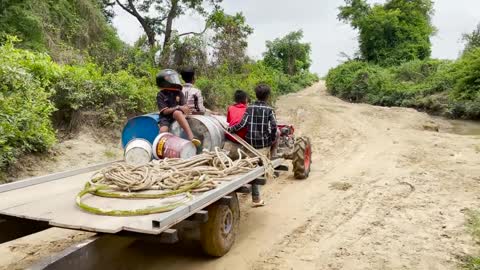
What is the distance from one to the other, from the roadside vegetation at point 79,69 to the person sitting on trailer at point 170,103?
82.6 inches

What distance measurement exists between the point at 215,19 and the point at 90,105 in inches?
412

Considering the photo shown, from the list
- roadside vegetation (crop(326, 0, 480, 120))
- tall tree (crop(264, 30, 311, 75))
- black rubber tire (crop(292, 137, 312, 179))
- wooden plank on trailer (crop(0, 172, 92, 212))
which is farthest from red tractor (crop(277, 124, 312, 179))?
tall tree (crop(264, 30, 311, 75))

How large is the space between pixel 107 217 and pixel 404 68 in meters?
27.7

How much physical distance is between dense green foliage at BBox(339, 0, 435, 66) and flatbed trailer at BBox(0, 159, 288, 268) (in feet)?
103

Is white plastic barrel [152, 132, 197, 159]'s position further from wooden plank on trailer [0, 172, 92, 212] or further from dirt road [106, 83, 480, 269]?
dirt road [106, 83, 480, 269]

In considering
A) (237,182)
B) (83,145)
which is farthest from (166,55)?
(237,182)

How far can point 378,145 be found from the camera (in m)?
10.7

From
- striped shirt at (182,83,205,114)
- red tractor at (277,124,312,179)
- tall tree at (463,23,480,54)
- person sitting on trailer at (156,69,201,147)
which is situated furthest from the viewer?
tall tree at (463,23,480,54)

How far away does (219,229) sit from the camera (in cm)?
396

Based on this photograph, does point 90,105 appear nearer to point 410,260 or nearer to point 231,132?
point 231,132

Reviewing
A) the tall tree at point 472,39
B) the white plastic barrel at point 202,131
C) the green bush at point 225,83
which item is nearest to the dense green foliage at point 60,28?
the green bush at point 225,83

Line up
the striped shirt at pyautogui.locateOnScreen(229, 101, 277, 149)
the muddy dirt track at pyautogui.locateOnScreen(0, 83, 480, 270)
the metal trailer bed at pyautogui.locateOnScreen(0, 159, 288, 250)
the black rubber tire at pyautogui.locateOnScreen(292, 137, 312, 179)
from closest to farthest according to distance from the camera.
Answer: the metal trailer bed at pyautogui.locateOnScreen(0, 159, 288, 250) < the muddy dirt track at pyautogui.locateOnScreen(0, 83, 480, 270) < the striped shirt at pyautogui.locateOnScreen(229, 101, 277, 149) < the black rubber tire at pyautogui.locateOnScreen(292, 137, 312, 179)

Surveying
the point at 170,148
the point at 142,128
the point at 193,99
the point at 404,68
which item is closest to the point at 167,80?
the point at 142,128

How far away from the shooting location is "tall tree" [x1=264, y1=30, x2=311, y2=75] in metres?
43.3
